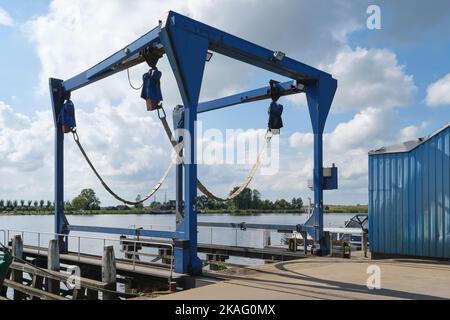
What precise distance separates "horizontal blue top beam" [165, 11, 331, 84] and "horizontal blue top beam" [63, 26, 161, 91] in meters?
0.82

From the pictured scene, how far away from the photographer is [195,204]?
11188 millimetres

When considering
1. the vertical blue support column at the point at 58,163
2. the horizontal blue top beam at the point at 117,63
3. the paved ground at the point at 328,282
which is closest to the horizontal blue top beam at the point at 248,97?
the horizontal blue top beam at the point at 117,63

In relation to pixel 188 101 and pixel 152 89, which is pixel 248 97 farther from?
pixel 188 101

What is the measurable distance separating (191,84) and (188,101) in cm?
44

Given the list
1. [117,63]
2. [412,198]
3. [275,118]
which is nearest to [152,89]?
[117,63]

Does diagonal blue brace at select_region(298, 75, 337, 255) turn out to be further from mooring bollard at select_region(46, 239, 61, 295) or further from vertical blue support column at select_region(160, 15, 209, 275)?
mooring bollard at select_region(46, 239, 61, 295)

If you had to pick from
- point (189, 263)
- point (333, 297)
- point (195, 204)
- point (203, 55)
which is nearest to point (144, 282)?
point (189, 263)

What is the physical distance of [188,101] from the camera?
1129 centimetres

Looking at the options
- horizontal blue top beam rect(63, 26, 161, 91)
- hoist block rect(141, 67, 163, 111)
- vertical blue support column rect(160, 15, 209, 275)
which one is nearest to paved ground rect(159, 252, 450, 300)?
vertical blue support column rect(160, 15, 209, 275)

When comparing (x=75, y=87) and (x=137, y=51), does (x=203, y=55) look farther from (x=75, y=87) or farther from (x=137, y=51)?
(x=75, y=87)

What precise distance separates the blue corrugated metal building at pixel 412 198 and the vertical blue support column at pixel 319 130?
1717mm

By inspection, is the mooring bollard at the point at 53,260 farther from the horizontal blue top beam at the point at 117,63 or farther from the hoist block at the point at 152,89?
the horizontal blue top beam at the point at 117,63

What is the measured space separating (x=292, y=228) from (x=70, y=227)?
8.59 meters

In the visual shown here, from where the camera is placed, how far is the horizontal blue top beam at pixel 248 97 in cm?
1622
